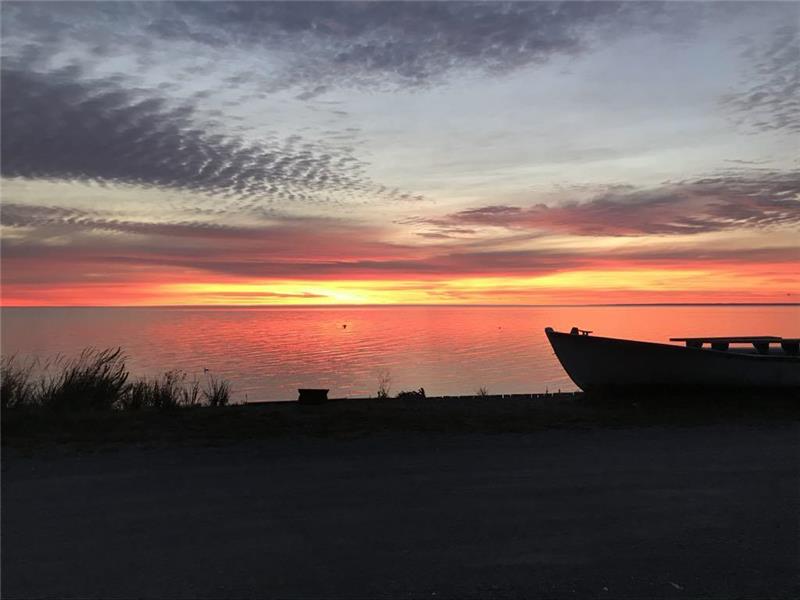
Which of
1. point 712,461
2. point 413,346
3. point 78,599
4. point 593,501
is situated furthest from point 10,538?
point 413,346

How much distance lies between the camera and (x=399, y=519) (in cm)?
530

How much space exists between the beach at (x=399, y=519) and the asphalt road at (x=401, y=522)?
20 mm

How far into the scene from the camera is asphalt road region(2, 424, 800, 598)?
13.5 feet

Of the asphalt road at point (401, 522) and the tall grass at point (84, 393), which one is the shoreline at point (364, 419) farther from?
the tall grass at point (84, 393)

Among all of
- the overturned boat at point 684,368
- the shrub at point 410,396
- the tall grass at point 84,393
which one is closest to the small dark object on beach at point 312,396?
the shrub at point 410,396

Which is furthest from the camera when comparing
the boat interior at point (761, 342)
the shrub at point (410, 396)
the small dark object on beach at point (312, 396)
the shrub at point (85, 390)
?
the boat interior at point (761, 342)

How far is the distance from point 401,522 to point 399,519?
0.08 metres

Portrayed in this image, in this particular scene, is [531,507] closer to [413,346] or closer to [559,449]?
[559,449]

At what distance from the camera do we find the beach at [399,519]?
4141mm

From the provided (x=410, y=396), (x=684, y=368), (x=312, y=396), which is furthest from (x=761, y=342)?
(x=312, y=396)

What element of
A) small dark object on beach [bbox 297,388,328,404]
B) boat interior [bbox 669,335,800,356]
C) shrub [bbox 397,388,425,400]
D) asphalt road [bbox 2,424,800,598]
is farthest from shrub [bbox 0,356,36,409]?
boat interior [bbox 669,335,800,356]

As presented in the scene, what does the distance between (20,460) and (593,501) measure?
6175 millimetres

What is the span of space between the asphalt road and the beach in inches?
0.8

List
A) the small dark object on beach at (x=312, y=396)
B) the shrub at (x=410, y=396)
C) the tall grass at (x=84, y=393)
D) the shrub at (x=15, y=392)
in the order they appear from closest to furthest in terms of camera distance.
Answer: the shrub at (x=15, y=392) → the tall grass at (x=84, y=393) → the small dark object on beach at (x=312, y=396) → the shrub at (x=410, y=396)
